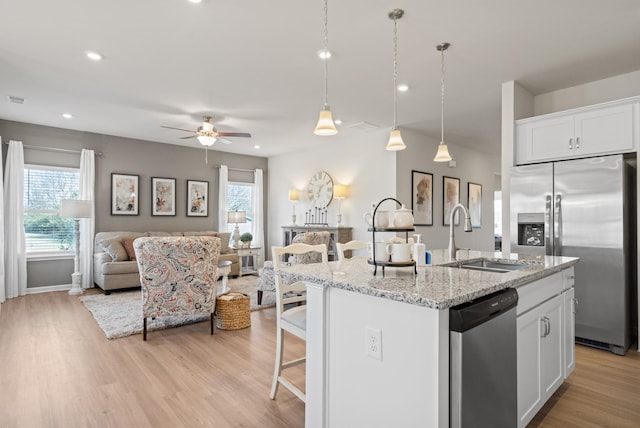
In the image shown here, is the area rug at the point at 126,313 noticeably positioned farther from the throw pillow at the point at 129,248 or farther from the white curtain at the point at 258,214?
the white curtain at the point at 258,214

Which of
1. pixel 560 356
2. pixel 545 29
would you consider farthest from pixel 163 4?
pixel 560 356

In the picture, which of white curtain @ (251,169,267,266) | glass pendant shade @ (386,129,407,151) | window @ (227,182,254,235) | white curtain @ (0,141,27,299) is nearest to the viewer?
glass pendant shade @ (386,129,407,151)

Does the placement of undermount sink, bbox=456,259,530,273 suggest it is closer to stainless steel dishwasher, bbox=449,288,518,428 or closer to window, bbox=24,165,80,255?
stainless steel dishwasher, bbox=449,288,518,428

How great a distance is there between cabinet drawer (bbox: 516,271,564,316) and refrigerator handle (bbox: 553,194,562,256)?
1281 mm

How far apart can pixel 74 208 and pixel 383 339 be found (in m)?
5.60

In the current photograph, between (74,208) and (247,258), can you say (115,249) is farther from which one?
(247,258)

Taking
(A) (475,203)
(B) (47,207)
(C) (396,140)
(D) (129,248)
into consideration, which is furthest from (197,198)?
(A) (475,203)

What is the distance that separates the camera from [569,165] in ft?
11.0

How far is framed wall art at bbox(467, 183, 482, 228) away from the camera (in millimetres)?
7133

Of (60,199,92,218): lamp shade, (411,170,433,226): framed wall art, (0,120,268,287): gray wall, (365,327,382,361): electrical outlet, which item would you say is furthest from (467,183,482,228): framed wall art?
(60,199,92,218): lamp shade

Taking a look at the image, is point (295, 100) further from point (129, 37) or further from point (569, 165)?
point (569, 165)

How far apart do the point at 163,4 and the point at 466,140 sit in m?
5.52

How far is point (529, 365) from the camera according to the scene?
1.90 meters

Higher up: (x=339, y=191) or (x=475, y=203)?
(x=339, y=191)
